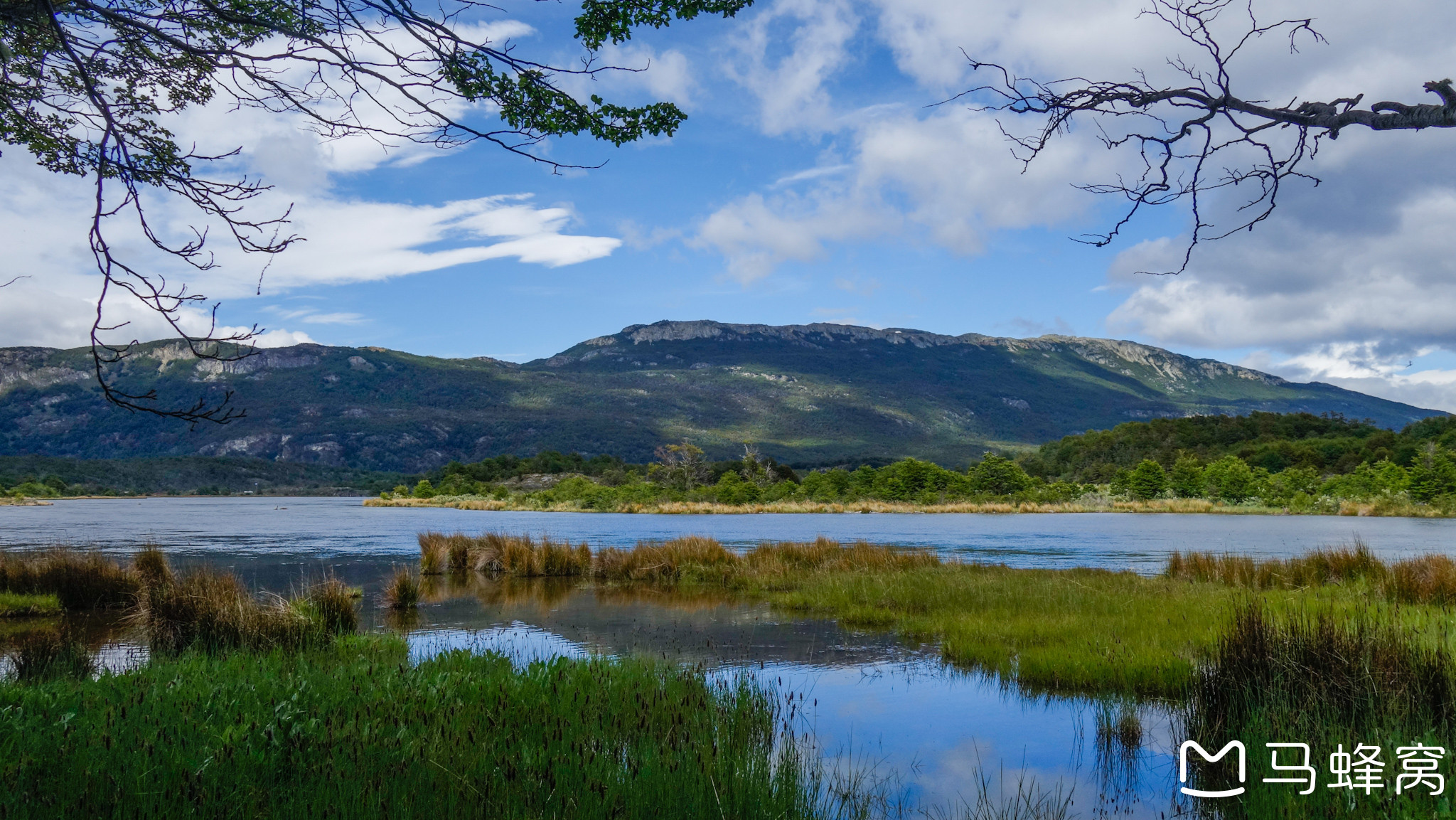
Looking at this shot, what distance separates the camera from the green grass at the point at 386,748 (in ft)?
→ 15.3

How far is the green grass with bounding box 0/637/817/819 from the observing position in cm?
467

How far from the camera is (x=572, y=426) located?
6152 inches

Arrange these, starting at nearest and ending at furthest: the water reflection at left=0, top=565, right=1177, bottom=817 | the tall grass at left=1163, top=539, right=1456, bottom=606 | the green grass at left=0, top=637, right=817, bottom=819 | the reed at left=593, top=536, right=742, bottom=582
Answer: the green grass at left=0, top=637, right=817, bottom=819 < the water reflection at left=0, top=565, right=1177, bottom=817 < the tall grass at left=1163, top=539, right=1456, bottom=606 < the reed at left=593, top=536, right=742, bottom=582

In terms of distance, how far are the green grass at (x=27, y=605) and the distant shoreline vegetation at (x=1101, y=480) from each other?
5687cm

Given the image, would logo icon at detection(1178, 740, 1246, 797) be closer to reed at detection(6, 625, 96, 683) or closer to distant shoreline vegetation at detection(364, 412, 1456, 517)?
reed at detection(6, 625, 96, 683)

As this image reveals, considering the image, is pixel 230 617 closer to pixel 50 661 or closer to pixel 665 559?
pixel 50 661

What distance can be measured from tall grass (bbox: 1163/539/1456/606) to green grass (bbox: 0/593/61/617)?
22.1 m

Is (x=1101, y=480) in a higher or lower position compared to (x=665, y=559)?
higher

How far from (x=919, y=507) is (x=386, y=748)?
70.1 meters

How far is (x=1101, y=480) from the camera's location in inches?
3671

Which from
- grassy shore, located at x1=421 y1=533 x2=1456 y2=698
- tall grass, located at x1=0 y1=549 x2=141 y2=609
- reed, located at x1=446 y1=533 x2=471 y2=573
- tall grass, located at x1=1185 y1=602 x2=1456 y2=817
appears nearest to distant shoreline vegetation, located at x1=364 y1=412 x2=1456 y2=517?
grassy shore, located at x1=421 y1=533 x2=1456 y2=698

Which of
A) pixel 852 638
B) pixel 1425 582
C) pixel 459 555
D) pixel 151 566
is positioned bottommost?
pixel 459 555

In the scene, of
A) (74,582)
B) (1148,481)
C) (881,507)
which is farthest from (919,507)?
(74,582)

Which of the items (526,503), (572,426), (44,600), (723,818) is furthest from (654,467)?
(723,818)
